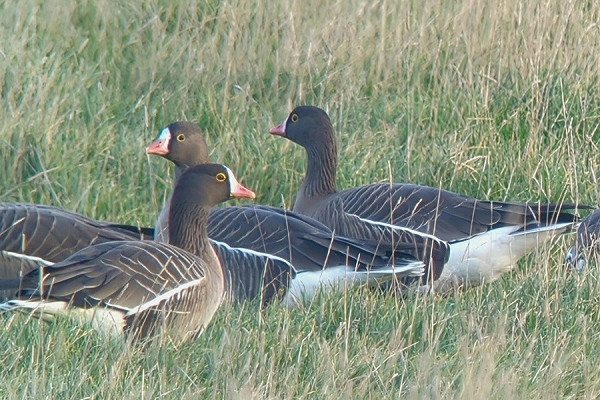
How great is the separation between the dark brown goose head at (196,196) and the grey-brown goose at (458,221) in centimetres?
106

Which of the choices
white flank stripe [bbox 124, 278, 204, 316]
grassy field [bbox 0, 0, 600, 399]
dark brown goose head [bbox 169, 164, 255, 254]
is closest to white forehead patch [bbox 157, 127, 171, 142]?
grassy field [bbox 0, 0, 600, 399]

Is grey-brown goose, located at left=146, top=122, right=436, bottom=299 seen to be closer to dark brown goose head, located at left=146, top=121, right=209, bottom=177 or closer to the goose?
dark brown goose head, located at left=146, top=121, right=209, bottom=177

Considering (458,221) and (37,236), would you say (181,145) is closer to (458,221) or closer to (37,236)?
(37,236)

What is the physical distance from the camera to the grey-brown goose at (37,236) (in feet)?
20.3

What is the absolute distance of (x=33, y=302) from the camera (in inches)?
186

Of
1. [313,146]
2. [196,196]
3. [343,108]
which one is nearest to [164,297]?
[196,196]

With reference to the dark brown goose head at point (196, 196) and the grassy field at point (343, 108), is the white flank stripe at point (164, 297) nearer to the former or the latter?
the grassy field at point (343, 108)

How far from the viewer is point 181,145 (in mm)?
7266

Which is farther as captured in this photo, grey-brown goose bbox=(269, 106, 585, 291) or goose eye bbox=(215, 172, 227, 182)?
grey-brown goose bbox=(269, 106, 585, 291)

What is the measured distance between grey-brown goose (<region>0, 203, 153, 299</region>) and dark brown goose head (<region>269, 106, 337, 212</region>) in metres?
1.57

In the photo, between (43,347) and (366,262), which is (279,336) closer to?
(43,347)

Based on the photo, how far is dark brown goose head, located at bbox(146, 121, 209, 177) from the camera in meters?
→ 7.26

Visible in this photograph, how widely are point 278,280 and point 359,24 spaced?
3.29m

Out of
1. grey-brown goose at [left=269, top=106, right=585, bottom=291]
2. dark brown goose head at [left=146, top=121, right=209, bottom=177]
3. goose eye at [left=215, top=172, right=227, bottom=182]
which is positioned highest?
goose eye at [left=215, top=172, right=227, bottom=182]
